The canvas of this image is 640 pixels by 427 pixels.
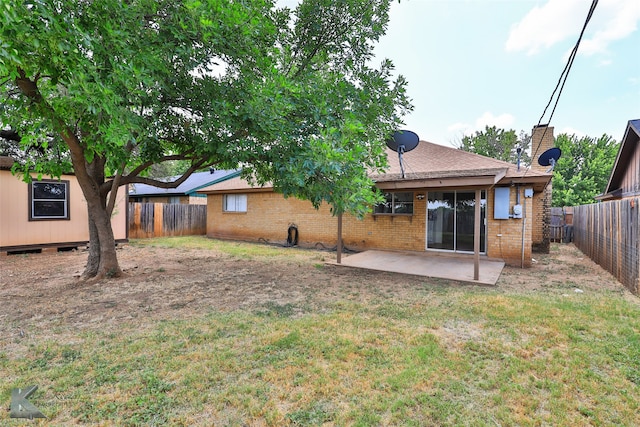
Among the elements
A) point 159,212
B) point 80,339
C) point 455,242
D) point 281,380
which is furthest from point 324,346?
point 159,212

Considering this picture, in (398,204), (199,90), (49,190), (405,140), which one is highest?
(199,90)

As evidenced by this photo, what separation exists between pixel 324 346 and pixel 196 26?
4.59 meters

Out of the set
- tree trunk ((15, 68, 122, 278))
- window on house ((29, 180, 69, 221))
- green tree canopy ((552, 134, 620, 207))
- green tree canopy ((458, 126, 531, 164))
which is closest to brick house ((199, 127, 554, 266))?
window on house ((29, 180, 69, 221))

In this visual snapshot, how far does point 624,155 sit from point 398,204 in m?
10.0

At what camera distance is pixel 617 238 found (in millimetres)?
6598

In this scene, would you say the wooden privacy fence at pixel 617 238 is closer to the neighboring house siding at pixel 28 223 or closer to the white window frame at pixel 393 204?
the white window frame at pixel 393 204

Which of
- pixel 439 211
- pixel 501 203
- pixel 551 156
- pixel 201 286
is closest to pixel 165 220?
pixel 201 286

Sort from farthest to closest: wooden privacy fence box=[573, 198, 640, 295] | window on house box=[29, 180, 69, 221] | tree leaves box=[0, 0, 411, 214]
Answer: window on house box=[29, 180, 69, 221] → wooden privacy fence box=[573, 198, 640, 295] → tree leaves box=[0, 0, 411, 214]

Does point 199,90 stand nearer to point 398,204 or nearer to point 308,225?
point 398,204

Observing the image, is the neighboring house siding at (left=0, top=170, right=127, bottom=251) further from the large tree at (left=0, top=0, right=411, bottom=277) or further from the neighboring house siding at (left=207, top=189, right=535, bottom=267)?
the neighboring house siding at (left=207, top=189, right=535, bottom=267)

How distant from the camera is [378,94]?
625cm

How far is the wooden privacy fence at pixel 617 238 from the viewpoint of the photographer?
217 inches

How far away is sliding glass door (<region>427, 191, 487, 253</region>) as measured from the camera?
28.9ft

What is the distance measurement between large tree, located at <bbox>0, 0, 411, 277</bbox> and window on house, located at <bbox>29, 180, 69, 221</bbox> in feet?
9.78
